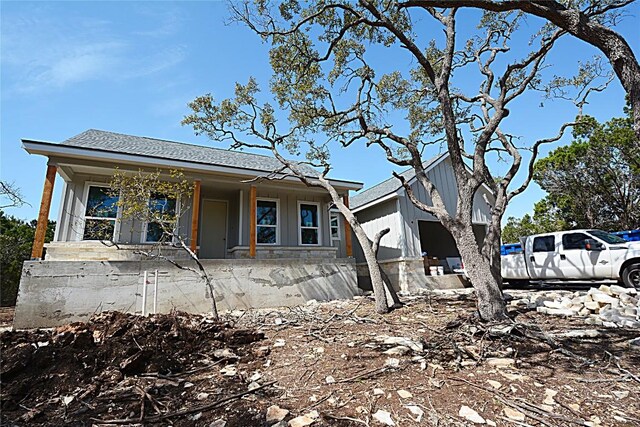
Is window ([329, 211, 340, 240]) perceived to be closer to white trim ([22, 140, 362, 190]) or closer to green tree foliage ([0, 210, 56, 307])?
white trim ([22, 140, 362, 190])

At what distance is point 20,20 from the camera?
187 inches

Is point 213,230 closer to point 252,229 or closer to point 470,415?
point 252,229

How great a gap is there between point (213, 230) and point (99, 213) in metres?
3.52

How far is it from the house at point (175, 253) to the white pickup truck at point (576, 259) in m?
5.65

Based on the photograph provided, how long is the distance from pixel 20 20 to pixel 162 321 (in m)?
5.29

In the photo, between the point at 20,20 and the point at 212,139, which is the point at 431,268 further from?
the point at 20,20

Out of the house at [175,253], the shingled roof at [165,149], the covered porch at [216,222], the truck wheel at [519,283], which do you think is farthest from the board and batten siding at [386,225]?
the truck wheel at [519,283]

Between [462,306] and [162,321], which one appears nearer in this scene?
[162,321]

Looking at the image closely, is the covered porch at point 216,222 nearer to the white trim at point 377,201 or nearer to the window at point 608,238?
the white trim at point 377,201

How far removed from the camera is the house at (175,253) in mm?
6875

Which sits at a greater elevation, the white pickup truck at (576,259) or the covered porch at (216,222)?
the covered porch at (216,222)

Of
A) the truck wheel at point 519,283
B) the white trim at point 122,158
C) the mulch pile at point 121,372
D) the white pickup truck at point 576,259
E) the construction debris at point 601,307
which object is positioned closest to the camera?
the mulch pile at point 121,372

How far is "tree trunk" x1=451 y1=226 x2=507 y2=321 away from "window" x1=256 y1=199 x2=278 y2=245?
6847 mm

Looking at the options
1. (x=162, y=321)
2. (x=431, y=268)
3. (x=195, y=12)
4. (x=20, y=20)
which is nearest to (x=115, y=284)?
(x=162, y=321)
